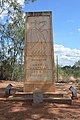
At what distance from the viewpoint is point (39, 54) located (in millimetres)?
10273

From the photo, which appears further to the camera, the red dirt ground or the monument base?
the monument base

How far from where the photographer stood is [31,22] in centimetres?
1054

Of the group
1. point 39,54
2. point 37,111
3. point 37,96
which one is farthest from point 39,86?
point 37,111

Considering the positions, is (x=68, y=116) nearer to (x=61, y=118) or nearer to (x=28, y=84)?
(x=61, y=118)

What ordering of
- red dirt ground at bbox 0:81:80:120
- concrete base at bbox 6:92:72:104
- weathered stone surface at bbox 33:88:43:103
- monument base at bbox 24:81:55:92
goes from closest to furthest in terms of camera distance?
1. red dirt ground at bbox 0:81:80:120
2. weathered stone surface at bbox 33:88:43:103
3. concrete base at bbox 6:92:72:104
4. monument base at bbox 24:81:55:92

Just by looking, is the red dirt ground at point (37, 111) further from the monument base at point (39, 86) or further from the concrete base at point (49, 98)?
the monument base at point (39, 86)

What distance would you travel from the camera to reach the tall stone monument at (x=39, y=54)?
401 inches

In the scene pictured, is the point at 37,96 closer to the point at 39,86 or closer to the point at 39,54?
the point at 39,86

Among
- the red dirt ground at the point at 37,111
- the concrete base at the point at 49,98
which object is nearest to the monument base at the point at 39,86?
the concrete base at the point at 49,98

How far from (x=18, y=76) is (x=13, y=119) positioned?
1954cm

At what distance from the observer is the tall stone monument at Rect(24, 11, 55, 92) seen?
1019 centimetres

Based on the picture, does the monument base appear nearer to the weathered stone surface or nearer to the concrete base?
the concrete base

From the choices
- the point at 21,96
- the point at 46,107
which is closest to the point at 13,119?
the point at 46,107

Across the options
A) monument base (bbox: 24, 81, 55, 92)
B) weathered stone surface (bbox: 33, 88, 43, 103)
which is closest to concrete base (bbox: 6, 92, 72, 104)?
weathered stone surface (bbox: 33, 88, 43, 103)
